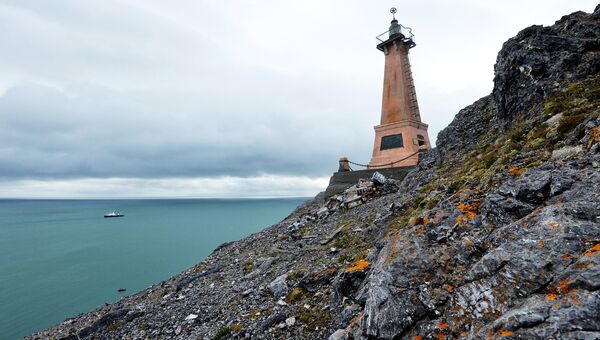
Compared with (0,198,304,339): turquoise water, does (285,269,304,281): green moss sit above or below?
above

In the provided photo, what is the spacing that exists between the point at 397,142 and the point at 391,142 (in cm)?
66

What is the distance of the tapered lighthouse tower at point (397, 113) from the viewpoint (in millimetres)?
32156

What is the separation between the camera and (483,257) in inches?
203

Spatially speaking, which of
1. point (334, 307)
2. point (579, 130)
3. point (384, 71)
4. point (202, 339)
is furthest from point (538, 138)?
point (384, 71)

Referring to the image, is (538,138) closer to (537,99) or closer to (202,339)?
(537,99)

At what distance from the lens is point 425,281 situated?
5.52 meters

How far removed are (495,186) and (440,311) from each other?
3.53 metres

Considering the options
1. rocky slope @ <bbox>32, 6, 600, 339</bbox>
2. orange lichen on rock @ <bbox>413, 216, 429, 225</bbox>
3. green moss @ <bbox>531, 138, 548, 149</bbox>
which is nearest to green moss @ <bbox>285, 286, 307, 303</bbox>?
rocky slope @ <bbox>32, 6, 600, 339</bbox>

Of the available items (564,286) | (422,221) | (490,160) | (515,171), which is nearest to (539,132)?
(490,160)

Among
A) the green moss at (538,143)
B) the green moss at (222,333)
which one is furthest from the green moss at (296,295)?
the green moss at (538,143)

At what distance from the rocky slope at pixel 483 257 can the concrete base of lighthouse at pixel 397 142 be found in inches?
641

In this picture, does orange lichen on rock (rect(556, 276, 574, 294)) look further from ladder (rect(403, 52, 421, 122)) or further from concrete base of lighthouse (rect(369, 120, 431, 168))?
ladder (rect(403, 52, 421, 122))

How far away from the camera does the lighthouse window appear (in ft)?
107

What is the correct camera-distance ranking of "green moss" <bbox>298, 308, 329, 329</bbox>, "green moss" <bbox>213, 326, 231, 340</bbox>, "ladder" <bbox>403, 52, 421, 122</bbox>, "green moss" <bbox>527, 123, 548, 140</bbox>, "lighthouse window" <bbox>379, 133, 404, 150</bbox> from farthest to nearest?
"ladder" <bbox>403, 52, 421, 122</bbox> → "lighthouse window" <bbox>379, 133, 404, 150</bbox> → "green moss" <bbox>213, 326, 231, 340</bbox> → "green moss" <bbox>527, 123, 548, 140</bbox> → "green moss" <bbox>298, 308, 329, 329</bbox>
